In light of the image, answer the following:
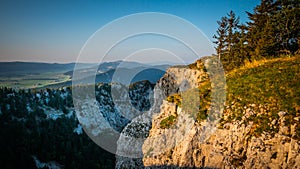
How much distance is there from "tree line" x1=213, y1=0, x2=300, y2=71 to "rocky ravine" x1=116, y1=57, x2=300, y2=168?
49.9 feet

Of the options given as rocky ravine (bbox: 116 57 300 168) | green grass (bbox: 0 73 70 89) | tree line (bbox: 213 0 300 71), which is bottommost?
rocky ravine (bbox: 116 57 300 168)

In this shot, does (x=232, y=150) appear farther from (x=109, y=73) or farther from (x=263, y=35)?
(x=109, y=73)

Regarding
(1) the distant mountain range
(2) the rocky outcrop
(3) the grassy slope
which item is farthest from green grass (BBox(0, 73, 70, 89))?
(3) the grassy slope

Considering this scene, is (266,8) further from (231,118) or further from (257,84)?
(231,118)

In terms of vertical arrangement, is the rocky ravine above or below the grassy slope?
below

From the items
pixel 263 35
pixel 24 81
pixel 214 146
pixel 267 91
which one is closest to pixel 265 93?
pixel 267 91

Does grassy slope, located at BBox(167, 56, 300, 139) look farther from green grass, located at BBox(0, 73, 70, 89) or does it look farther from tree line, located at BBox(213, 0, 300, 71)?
green grass, located at BBox(0, 73, 70, 89)

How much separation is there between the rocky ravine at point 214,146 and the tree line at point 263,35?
15206 mm

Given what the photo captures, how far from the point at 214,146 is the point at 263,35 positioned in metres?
19.1

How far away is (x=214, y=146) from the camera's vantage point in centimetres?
1489

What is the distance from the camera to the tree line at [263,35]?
2455 centimetres

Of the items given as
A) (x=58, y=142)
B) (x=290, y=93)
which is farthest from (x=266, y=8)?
(x=58, y=142)

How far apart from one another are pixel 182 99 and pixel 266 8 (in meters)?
22.6

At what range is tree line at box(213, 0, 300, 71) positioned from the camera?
24.5 meters
